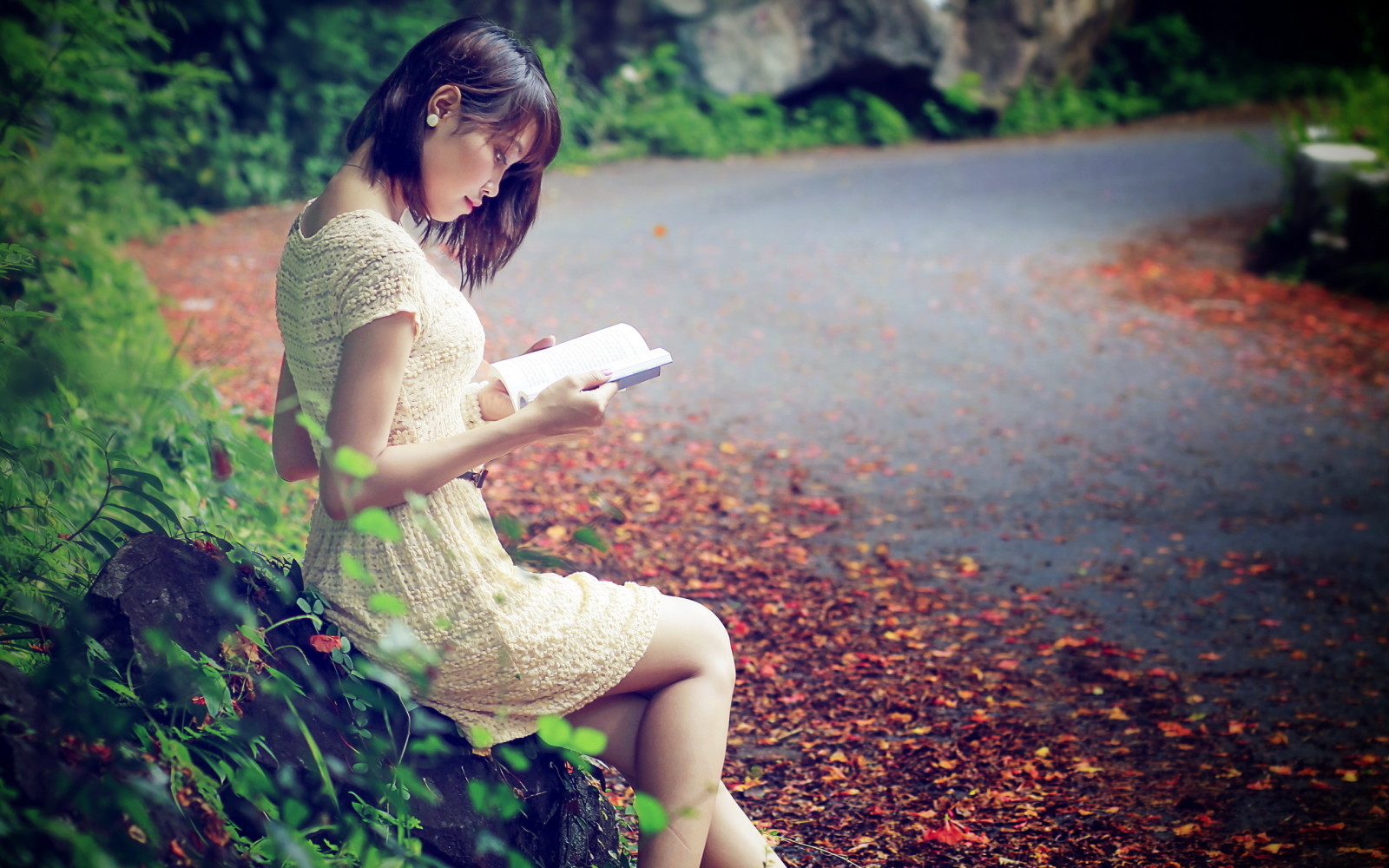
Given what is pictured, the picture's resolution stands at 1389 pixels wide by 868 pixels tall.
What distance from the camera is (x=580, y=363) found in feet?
6.73

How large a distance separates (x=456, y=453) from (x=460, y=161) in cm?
52

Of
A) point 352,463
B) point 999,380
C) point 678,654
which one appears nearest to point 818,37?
point 999,380

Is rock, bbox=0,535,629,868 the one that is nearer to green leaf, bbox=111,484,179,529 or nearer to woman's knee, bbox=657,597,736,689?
green leaf, bbox=111,484,179,529

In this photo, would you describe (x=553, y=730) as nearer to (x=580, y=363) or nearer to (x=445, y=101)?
(x=580, y=363)

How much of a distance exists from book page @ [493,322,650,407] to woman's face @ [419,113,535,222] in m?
0.30

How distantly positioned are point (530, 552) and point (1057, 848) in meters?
1.47

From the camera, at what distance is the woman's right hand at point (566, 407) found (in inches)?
73.5

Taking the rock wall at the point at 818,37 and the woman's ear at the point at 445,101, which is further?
the rock wall at the point at 818,37

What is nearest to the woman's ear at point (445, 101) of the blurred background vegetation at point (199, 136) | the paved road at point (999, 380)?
the blurred background vegetation at point (199, 136)

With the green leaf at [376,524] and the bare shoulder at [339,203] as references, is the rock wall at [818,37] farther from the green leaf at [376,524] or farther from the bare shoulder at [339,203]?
the green leaf at [376,524]

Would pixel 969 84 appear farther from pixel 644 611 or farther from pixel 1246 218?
pixel 644 611

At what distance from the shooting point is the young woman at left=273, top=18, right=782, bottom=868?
180 cm

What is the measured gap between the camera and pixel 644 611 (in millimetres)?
2002

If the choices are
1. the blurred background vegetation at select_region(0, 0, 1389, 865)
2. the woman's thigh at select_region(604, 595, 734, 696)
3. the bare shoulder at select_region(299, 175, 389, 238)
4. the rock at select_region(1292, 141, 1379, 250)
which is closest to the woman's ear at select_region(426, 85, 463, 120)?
the bare shoulder at select_region(299, 175, 389, 238)
